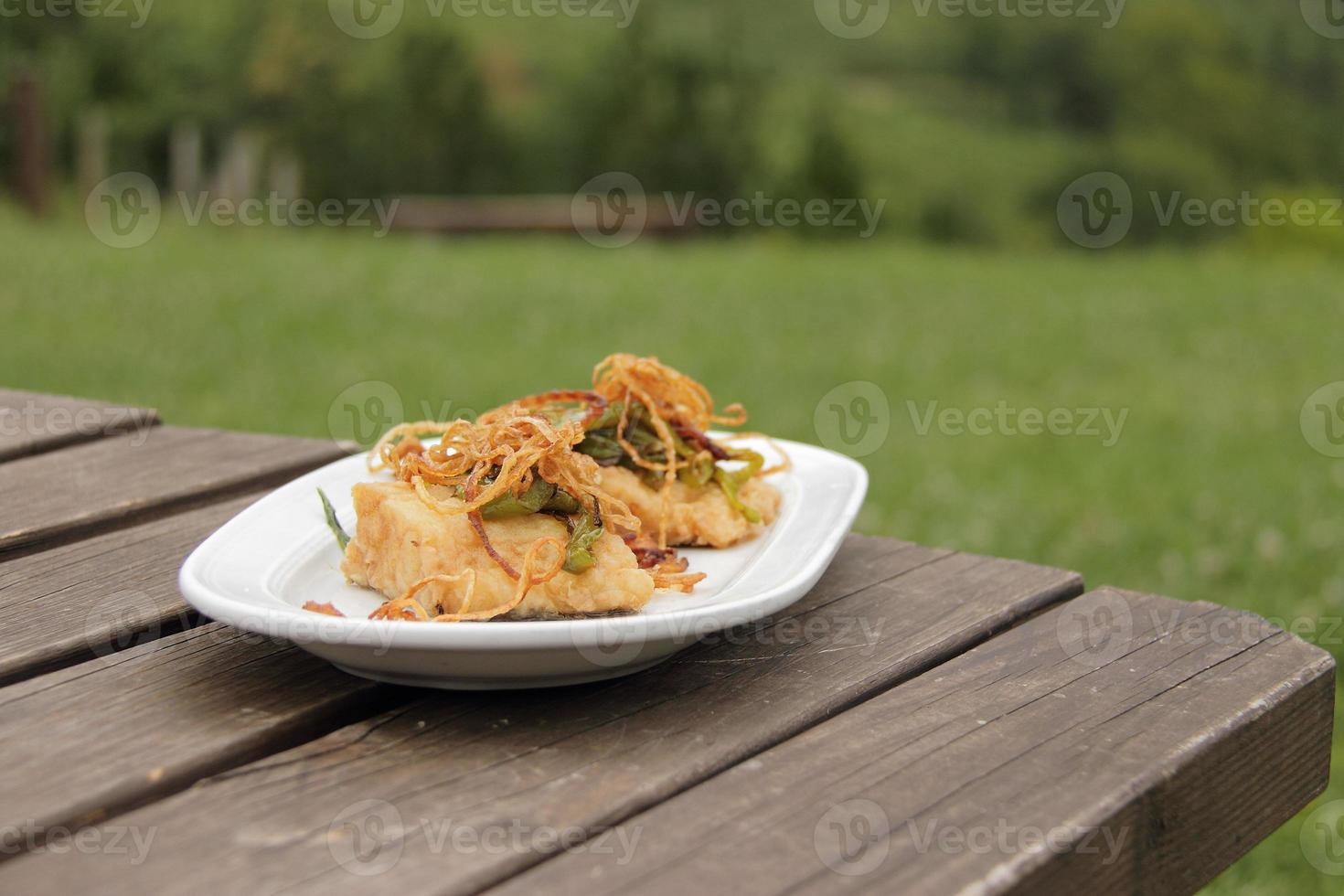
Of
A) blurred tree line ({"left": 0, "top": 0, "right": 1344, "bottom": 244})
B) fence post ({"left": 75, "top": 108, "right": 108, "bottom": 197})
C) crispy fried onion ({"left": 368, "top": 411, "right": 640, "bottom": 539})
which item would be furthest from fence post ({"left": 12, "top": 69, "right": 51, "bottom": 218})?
crispy fried onion ({"left": 368, "top": 411, "right": 640, "bottom": 539})

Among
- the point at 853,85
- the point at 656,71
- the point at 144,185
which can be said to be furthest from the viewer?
the point at 853,85

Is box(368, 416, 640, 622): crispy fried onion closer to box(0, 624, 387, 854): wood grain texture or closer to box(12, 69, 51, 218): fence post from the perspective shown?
box(0, 624, 387, 854): wood grain texture

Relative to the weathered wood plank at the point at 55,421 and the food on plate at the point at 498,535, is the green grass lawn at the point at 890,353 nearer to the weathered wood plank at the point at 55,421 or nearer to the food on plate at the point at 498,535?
the food on plate at the point at 498,535

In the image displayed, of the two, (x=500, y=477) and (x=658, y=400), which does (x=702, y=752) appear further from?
(x=658, y=400)

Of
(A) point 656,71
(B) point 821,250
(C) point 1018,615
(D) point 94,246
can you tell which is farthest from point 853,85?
(C) point 1018,615

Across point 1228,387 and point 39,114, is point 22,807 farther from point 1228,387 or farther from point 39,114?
point 39,114
